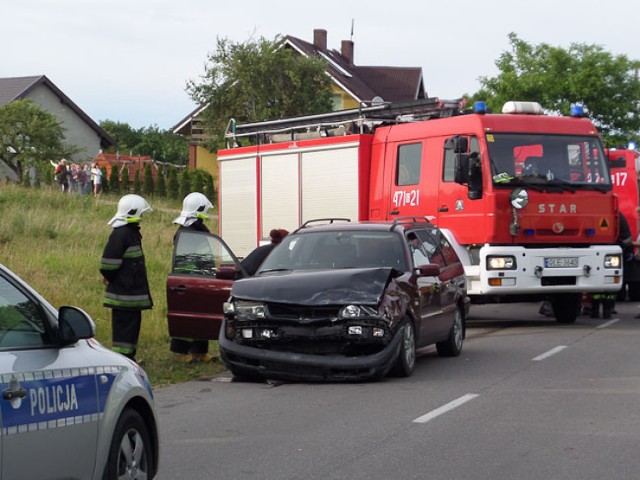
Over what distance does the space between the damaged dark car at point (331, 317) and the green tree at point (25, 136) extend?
129ft

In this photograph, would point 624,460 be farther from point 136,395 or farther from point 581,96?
point 581,96

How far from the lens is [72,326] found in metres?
5.45

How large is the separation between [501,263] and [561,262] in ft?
3.21

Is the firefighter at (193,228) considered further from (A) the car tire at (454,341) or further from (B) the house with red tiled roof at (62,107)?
(B) the house with red tiled roof at (62,107)

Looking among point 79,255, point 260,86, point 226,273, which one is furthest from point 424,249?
point 260,86

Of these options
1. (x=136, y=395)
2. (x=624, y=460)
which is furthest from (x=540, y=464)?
(x=136, y=395)

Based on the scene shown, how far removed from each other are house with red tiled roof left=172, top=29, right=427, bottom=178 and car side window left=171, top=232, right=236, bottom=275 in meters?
45.5

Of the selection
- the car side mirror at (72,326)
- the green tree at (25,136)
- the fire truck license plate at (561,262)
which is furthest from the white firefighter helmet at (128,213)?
the green tree at (25,136)

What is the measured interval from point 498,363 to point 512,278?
3756 millimetres

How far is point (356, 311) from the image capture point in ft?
36.8

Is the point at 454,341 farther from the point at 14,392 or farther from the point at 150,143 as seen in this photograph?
the point at 150,143

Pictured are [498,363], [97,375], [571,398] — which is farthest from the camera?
[498,363]

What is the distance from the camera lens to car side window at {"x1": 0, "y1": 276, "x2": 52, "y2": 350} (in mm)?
5188

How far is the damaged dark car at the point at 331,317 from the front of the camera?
36.9ft
